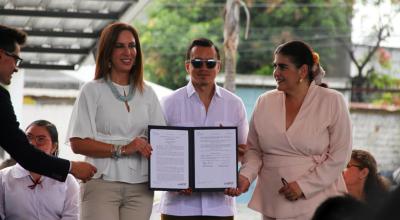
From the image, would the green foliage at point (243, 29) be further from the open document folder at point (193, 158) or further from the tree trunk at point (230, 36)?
the open document folder at point (193, 158)

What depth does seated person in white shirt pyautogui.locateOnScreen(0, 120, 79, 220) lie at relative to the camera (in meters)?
5.41

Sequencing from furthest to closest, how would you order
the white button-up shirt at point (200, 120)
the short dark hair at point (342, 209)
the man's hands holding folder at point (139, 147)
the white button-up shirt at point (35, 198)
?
1. the white button-up shirt at point (35, 198)
2. the white button-up shirt at point (200, 120)
3. the man's hands holding folder at point (139, 147)
4. the short dark hair at point (342, 209)

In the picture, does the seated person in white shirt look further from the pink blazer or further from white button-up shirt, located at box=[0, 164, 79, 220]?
the pink blazer

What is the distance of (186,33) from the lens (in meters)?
29.7

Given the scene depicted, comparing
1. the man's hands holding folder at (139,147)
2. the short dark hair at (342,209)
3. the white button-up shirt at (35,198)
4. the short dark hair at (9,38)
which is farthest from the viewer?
the white button-up shirt at (35,198)

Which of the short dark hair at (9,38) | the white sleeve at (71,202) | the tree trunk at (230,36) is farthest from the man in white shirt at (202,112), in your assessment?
the tree trunk at (230,36)

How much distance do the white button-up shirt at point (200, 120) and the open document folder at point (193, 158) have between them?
0.56 feet

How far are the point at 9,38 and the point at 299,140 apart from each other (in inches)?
66.2

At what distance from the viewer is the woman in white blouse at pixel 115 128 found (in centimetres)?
487

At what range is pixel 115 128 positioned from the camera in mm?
4895

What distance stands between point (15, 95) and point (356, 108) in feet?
35.4

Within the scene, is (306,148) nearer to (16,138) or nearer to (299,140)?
(299,140)

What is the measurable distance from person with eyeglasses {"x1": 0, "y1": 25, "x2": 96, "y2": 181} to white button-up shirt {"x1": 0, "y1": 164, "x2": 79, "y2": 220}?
828mm

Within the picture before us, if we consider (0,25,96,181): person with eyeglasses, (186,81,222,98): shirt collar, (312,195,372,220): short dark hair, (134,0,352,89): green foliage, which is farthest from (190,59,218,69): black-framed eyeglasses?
(134,0,352,89): green foliage
